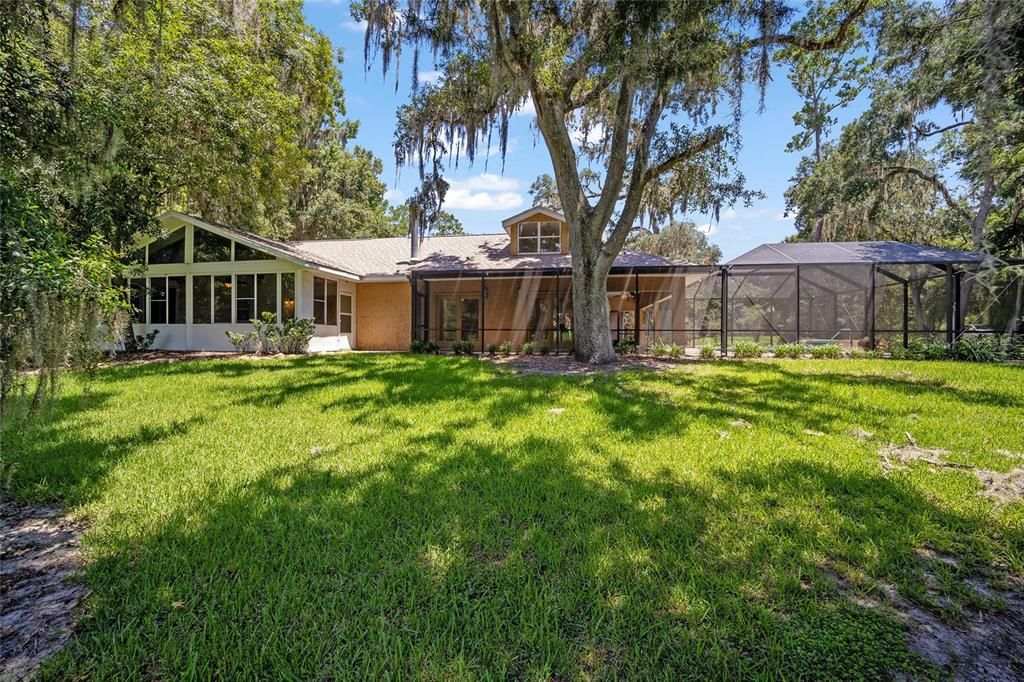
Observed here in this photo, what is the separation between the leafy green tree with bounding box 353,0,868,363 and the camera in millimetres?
7301

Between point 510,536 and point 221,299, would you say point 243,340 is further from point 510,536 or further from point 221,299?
point 510,536

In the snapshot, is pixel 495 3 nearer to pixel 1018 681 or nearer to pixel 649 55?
pixel 649 55

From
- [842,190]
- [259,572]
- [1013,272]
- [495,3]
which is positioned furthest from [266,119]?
[1013,272]

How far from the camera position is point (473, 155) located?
35.7ft

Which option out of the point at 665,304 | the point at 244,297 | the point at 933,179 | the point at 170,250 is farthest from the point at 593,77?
the point at 933,179

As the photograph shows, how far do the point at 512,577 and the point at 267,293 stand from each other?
14025 millimetres

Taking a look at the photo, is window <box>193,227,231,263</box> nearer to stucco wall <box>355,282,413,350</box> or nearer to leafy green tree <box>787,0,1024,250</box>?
stucco wall <box>355,282,413,350</box>

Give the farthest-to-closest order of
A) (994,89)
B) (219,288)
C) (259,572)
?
(219,288) → (994,89) → (259,572)

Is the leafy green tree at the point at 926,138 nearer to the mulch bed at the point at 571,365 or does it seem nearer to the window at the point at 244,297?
the mulch bed at the point at 571,365

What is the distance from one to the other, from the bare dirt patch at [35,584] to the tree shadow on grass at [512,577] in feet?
0.36

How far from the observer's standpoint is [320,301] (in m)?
14.5

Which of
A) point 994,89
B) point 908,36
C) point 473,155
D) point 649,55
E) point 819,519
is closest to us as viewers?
point 994,89

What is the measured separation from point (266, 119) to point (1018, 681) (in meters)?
15.2

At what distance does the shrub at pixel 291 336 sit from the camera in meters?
12.9
